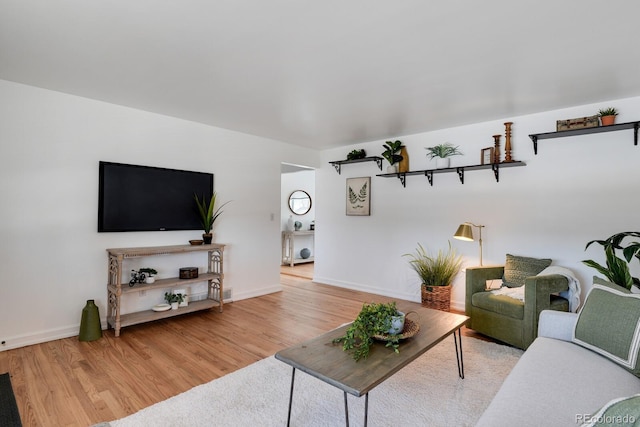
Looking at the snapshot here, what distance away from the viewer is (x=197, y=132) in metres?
4.14

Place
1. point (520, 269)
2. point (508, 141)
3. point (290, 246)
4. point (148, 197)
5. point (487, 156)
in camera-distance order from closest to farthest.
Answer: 1. point (520, 269)
2. point (148, 197)
3. point (508, 141)
4. point (487, 156)
5. point (290, 246)

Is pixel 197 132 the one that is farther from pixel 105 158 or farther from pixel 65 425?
pixel 65 425

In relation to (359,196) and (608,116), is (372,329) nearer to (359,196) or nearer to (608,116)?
(608,116)

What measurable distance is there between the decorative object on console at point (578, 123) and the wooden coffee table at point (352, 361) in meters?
2.60

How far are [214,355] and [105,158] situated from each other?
2318mm

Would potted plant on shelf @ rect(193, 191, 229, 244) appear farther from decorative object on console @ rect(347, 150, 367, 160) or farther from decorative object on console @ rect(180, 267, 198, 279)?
decorative object on console @ rect(347, 150, 367, 160)

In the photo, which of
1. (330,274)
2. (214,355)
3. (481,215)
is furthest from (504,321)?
(330,274)

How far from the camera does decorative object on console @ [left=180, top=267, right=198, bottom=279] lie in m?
3.78

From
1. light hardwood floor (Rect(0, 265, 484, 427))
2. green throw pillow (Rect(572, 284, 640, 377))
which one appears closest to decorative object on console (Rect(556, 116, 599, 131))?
green throw pillow (Rect(572, 284, 640, 377))

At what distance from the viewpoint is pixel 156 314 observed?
3.49 meters

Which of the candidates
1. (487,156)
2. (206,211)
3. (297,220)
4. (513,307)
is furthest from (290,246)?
(513,307)

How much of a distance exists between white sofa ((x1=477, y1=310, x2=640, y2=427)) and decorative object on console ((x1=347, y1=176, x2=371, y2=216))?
3400 mm

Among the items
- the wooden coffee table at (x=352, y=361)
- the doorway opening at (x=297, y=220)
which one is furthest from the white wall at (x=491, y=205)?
the wooden coffee table at (x=352, y=361)

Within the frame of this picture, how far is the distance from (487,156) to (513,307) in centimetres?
188
